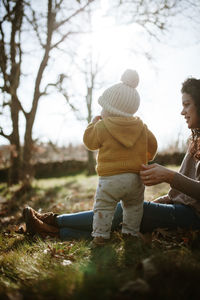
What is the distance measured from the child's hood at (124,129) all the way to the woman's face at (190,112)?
671 millimetres

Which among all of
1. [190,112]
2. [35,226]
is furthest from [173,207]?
[35,226]

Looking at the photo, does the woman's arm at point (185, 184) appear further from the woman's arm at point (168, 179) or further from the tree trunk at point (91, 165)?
the tree trunk at point (91, 165)

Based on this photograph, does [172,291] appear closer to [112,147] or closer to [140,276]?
[140,276]

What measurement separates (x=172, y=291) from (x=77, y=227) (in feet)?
5.58

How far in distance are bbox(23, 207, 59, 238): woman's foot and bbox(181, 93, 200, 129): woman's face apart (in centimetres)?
206

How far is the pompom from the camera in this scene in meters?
2.40

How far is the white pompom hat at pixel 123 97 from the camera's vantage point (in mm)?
2334

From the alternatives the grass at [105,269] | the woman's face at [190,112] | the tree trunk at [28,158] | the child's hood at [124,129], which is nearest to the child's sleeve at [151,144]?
the child's hood at [124,129]

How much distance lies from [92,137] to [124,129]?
0.33 meters

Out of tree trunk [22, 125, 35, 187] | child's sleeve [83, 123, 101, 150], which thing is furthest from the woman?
tree trunk [22, 125, 35, 187]

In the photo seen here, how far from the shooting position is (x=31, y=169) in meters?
9.29

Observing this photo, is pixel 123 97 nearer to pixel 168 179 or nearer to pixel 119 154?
pixel 119 154

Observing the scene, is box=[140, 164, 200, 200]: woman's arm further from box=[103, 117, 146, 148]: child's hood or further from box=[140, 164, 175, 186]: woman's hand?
box=[103, 117, 146, 148]: child's hood

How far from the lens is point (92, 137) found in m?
2.36
